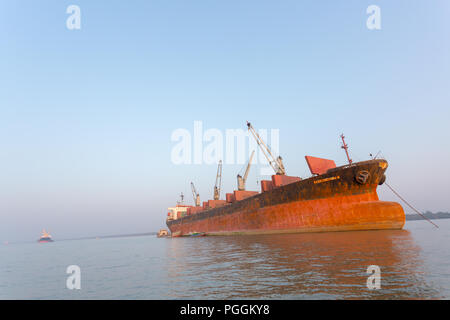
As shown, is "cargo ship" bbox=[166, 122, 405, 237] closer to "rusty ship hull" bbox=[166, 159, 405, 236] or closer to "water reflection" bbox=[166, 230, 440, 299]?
"rusty ship hull" bbox=[166, 159, 405, 236]

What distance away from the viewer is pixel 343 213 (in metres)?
26.5

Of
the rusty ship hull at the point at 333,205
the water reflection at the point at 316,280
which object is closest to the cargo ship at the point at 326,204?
the rusty ship hull at the point at 333,205

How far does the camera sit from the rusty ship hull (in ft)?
81.2

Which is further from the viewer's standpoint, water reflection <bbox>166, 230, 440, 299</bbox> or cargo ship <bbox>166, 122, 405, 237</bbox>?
cargo ship <bbox>166, 122, 405, 237</bbox>

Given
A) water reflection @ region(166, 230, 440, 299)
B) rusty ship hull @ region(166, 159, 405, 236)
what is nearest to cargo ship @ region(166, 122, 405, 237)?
rusty ship hull @ region(166, 159, 405, 236)

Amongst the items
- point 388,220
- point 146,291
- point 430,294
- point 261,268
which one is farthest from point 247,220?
point 430,294

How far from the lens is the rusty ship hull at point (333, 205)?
81.2 ft

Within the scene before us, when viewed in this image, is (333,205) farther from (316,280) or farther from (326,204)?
(316,280)

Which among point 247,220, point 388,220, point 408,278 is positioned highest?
point 408,278

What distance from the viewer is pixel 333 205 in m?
27.3

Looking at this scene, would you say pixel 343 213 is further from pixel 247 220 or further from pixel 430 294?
pixel 430 294

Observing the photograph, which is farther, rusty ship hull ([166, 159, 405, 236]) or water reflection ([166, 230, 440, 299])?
rusty ship hull ([166, 159, 405, 236])

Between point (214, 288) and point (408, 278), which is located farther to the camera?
point (214, 288)
